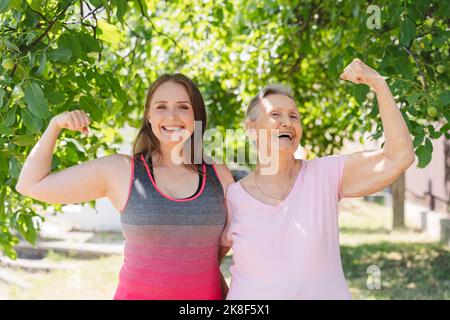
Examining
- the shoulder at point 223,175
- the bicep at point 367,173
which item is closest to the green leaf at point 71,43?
the shoulder at point 223,175

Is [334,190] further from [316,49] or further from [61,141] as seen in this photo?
[316,49]

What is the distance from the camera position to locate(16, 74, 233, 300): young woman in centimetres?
213

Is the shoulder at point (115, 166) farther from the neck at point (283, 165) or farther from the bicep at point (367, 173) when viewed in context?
the bicep at point (367, 173)

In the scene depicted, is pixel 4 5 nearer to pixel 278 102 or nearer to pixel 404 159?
pixel 278 102

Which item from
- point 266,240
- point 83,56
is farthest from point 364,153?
point 83,56

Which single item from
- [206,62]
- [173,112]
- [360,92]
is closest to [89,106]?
[173,112]

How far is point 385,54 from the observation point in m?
3.00

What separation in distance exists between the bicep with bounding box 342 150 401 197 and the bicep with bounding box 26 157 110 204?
0.84 metres

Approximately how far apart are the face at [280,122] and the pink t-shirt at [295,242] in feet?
0.38

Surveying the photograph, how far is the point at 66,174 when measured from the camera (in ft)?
7.07

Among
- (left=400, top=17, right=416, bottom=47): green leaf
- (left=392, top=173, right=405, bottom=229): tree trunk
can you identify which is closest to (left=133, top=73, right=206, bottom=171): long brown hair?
(left=400, top=17, right=416, bottom=47): green leaf

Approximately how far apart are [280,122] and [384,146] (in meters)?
0.37

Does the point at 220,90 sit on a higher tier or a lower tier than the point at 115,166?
higher
